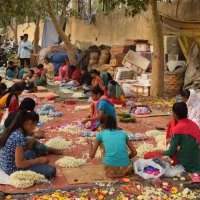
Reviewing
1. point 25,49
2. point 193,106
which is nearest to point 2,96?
point 193,106

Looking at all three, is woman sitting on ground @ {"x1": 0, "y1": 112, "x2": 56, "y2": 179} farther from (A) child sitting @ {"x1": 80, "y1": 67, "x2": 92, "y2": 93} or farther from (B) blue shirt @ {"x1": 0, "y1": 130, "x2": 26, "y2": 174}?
(A) child sitting @ {"x1": 80, "y1": 67, "x2": 92, "y2": 93}

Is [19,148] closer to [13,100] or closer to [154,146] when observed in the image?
[154,146]

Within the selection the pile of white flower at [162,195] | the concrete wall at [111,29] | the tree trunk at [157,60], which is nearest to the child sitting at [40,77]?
the concrete wall at [111,29]

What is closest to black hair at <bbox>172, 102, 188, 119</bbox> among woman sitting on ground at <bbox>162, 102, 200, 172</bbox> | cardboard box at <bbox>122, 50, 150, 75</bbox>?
woman sitting on ground at <bbox>162, 102, 200, 172</bbox>

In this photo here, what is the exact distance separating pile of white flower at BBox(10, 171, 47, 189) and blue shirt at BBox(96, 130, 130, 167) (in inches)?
38.6

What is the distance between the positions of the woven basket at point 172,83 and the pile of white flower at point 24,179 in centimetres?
935

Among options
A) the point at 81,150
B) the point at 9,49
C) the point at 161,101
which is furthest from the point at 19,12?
the point at 81,150

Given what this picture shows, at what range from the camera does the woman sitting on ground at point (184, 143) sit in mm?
6926

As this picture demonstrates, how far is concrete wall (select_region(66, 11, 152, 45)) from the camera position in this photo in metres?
20.1

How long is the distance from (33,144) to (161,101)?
23.5ft

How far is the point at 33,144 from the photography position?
7.68 metres

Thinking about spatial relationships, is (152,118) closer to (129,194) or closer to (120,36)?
(129,194)

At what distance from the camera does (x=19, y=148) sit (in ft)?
21.4

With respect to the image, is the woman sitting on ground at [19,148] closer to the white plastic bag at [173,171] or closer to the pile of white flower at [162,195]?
the pile of white flower at [162,195]
